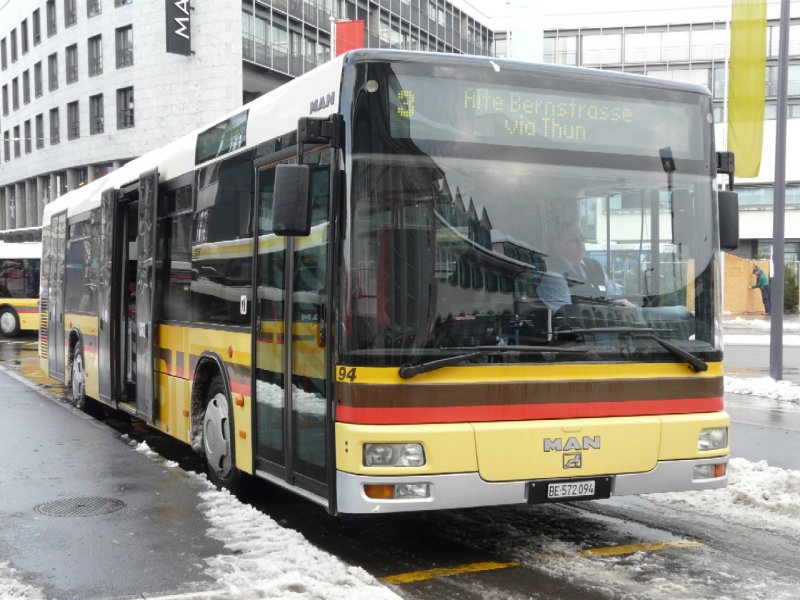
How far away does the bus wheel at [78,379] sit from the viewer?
12.2 m

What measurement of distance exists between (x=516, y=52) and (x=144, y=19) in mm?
29452

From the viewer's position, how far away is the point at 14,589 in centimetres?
513

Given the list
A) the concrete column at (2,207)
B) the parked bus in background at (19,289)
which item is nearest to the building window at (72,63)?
the concrete column at (2,207)

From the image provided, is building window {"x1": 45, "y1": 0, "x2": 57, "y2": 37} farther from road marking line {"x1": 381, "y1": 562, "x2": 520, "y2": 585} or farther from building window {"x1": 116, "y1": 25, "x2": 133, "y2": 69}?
road marking line {"x1": 381, "y1": 562, "x2": 520, "y2": 585}

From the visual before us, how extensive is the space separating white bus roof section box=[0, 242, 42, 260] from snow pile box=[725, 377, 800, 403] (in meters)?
21.8

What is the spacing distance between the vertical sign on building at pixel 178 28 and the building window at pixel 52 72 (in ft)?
47.9

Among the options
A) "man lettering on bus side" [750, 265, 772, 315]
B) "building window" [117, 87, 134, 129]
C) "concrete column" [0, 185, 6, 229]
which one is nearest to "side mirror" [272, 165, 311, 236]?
"man lettering on bus side" [750, 265, 772, 315]

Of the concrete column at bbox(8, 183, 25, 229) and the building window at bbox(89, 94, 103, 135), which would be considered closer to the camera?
the building window at bbox(89, 94, 103, 135)

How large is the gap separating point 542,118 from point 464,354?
1.50 meters

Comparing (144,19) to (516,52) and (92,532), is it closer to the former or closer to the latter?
(516,52)

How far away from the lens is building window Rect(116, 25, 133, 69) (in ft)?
149

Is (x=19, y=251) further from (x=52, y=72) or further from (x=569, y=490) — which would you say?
(x=569, y=490)

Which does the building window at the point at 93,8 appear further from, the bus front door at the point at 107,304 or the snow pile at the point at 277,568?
the snow pile at the point at 277,568

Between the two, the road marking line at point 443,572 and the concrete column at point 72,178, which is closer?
the road marking line at point 443,572
